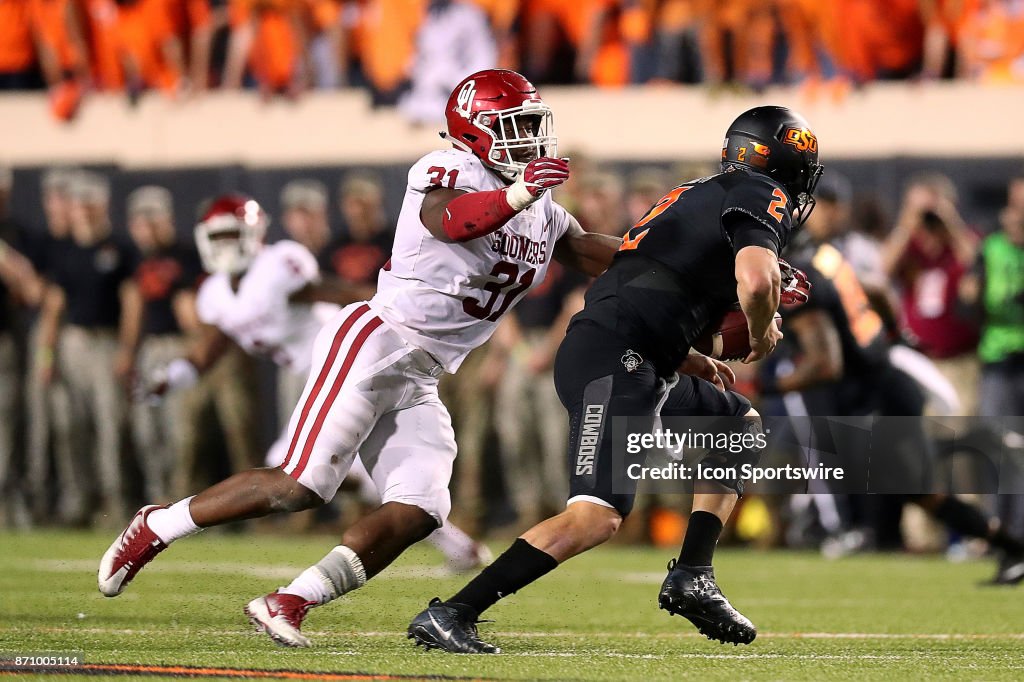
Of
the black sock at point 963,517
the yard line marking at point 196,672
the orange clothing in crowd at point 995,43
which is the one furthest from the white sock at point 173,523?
the orange clothing in crowd at point 995,43

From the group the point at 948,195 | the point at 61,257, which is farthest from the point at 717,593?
the point at 61,257

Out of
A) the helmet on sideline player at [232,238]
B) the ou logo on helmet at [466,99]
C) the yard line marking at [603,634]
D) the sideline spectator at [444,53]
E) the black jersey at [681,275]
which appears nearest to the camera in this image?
the black jersey at [681,275]

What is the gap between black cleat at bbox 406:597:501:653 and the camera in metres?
4.70

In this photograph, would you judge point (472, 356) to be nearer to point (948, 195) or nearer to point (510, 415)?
point (510, 415)

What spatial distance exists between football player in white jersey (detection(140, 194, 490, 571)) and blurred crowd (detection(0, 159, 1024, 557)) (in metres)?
1.79

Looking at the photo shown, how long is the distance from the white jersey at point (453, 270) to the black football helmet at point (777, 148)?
0.62 meters

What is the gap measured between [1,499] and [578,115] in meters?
4.65

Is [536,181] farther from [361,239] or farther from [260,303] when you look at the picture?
[361,239]

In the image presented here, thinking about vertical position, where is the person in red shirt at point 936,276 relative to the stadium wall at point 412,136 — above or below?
below

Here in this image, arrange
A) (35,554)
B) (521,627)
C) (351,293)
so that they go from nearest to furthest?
(521,627)
(351,293)
(35,554)

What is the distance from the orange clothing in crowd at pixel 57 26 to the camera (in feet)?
40.0

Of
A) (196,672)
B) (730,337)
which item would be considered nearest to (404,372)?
(730,337)

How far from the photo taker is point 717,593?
4914mm

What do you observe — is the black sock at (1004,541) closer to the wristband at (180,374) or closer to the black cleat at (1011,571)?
the black cleat at (1011,571)
